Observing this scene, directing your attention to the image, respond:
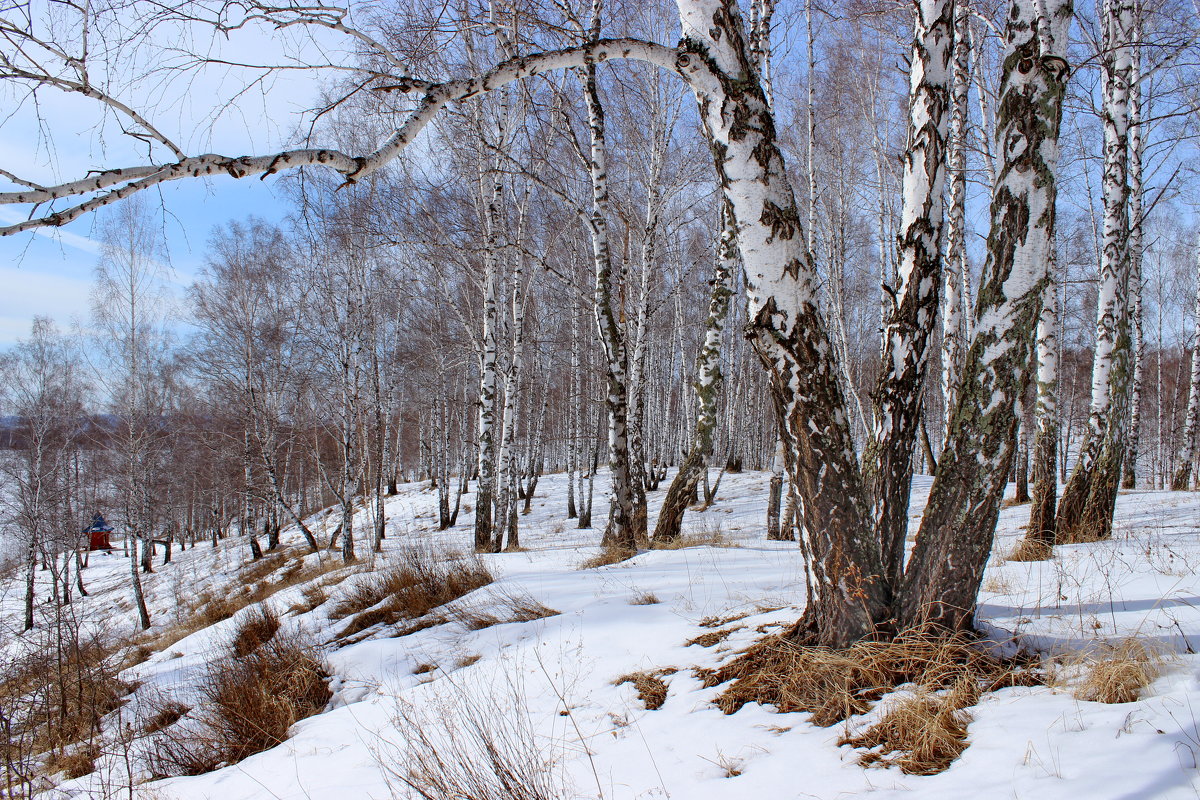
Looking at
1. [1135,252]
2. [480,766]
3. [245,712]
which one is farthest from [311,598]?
[1135,252]

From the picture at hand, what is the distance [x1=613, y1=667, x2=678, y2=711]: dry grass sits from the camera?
8.98ft

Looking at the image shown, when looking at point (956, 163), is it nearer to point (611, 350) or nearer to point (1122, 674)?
point (611, 350)

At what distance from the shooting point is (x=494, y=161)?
9289mm

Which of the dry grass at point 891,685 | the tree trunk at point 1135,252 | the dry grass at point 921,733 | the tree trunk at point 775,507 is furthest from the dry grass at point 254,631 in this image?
the tree trunk at point 1135,252

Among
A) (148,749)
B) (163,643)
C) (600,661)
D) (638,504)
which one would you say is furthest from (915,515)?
(163,643)

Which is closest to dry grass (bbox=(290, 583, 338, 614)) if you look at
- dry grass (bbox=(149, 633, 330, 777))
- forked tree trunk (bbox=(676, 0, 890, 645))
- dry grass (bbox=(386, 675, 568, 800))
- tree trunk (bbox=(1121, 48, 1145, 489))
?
dry grass (bbox=(149, 633, 330, 777))

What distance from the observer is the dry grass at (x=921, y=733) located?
1834 millimetres

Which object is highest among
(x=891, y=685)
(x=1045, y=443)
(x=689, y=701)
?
(x=1045, y=443)

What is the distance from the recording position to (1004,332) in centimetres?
252

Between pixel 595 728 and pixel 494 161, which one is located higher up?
pixel 494 161

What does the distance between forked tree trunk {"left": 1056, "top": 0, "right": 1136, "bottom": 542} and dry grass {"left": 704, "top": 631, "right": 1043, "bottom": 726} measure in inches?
191

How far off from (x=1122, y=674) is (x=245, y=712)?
4.67 metres

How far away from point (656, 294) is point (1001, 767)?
16.5 metres

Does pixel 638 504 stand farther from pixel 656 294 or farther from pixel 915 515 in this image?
pixel 656 294
